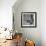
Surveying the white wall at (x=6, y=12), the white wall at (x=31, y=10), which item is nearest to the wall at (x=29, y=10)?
the white wall at (x=31, y=10)

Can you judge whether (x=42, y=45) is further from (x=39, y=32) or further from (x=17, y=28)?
(x=17, y=28)

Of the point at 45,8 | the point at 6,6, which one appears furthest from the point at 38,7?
the point at 6,6

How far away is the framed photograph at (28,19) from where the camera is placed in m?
5.27

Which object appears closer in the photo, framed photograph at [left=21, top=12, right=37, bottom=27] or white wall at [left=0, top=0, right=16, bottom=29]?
white wall at [left=0, top=0, right=16, bottom=29]

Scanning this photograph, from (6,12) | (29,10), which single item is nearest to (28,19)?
(29,10)

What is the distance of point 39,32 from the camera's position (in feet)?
17.5

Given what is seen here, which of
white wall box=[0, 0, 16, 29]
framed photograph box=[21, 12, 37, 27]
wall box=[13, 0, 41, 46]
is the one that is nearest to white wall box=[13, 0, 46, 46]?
wall box=[13, 0, 41, 46]

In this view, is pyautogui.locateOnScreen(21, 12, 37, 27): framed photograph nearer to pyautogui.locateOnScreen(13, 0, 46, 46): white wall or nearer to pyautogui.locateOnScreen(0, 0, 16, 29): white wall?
pyautogui.locateOnScreen(13, 0, 46, 46): white wall

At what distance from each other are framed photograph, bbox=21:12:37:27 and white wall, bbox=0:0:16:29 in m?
0.97

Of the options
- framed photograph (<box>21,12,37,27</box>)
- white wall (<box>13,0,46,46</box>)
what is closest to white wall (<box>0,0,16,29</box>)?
white wall (<box>13,0,46,46</box>)

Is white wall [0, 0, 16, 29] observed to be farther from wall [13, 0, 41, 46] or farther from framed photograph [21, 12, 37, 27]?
framed photograph [21, 12, 37, 27]

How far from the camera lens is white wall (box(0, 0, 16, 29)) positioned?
14.4 feet

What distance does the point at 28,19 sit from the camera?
17.4 ft

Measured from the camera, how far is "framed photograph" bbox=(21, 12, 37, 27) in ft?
17.3
